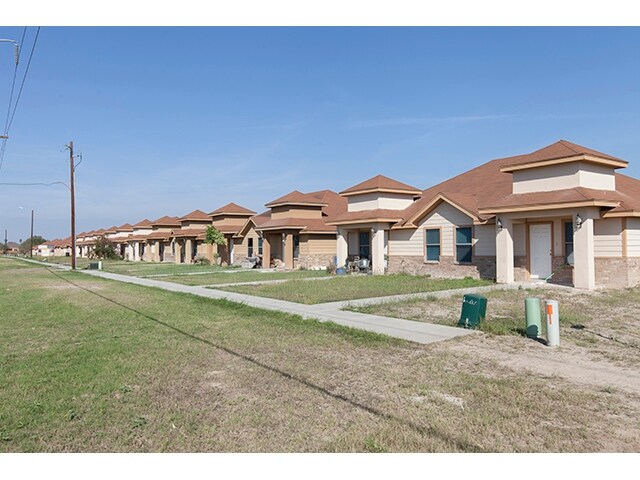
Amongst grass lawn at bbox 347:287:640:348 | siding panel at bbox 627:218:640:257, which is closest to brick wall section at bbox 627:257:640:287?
siding panel at bbox 627:218:640:257

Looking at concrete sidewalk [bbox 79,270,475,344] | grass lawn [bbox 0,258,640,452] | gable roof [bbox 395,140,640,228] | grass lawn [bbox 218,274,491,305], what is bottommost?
grass lawn [bbox 0,258,640,452]

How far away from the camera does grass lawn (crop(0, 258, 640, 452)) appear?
469cm

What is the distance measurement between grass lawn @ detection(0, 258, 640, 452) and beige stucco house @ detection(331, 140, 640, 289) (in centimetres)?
1084

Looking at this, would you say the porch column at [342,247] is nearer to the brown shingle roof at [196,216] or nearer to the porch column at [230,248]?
the porch column at [230,248]

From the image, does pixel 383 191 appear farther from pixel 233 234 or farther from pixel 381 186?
pixel 233 234

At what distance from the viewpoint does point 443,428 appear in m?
4.96

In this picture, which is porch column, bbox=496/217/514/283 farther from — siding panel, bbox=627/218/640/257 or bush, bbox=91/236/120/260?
bush, bbox=91/236/120/260

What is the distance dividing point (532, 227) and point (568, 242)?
1591mm

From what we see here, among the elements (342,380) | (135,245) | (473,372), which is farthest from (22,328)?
(135,245)

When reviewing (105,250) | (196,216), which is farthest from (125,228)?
(196,216)

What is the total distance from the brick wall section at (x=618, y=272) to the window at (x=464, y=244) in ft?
18.3

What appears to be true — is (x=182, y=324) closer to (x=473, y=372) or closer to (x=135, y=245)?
(x=473, y=372)

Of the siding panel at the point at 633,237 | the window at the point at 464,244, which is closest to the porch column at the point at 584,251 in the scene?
the siding panel at the point at 633,237

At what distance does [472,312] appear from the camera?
10.6 meters
